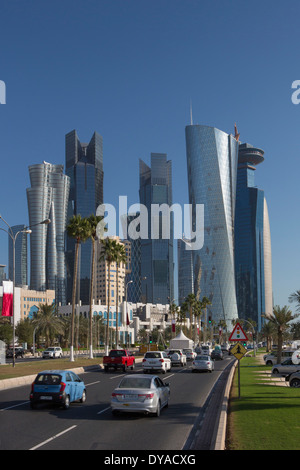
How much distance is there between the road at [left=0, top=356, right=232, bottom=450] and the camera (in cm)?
1264

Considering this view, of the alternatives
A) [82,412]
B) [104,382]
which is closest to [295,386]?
[104,382]

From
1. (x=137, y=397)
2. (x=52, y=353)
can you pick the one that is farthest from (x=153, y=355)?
(x=52, y=353)

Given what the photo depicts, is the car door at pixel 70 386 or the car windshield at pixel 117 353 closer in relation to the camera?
the car door at pixel 70 386

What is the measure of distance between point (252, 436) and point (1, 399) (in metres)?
13.9

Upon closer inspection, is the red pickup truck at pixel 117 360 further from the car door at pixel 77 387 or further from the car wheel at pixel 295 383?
the car door at pixel 77 387

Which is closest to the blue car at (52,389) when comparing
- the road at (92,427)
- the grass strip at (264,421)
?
the road at (92,427)

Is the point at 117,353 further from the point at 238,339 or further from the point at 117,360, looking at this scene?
the point at 238,339

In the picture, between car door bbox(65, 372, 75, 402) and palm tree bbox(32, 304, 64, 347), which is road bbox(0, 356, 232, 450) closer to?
car door bbox(65, 372, 75, 402)

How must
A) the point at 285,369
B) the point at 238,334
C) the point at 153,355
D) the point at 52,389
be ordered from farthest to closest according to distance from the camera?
the point at 153,355, the point at 285,369, the point at 238,334, the point at 52,389

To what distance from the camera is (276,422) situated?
49.8 ft

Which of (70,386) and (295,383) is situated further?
(295,383)

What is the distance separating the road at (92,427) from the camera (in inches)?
498

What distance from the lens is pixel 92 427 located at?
15219mm
